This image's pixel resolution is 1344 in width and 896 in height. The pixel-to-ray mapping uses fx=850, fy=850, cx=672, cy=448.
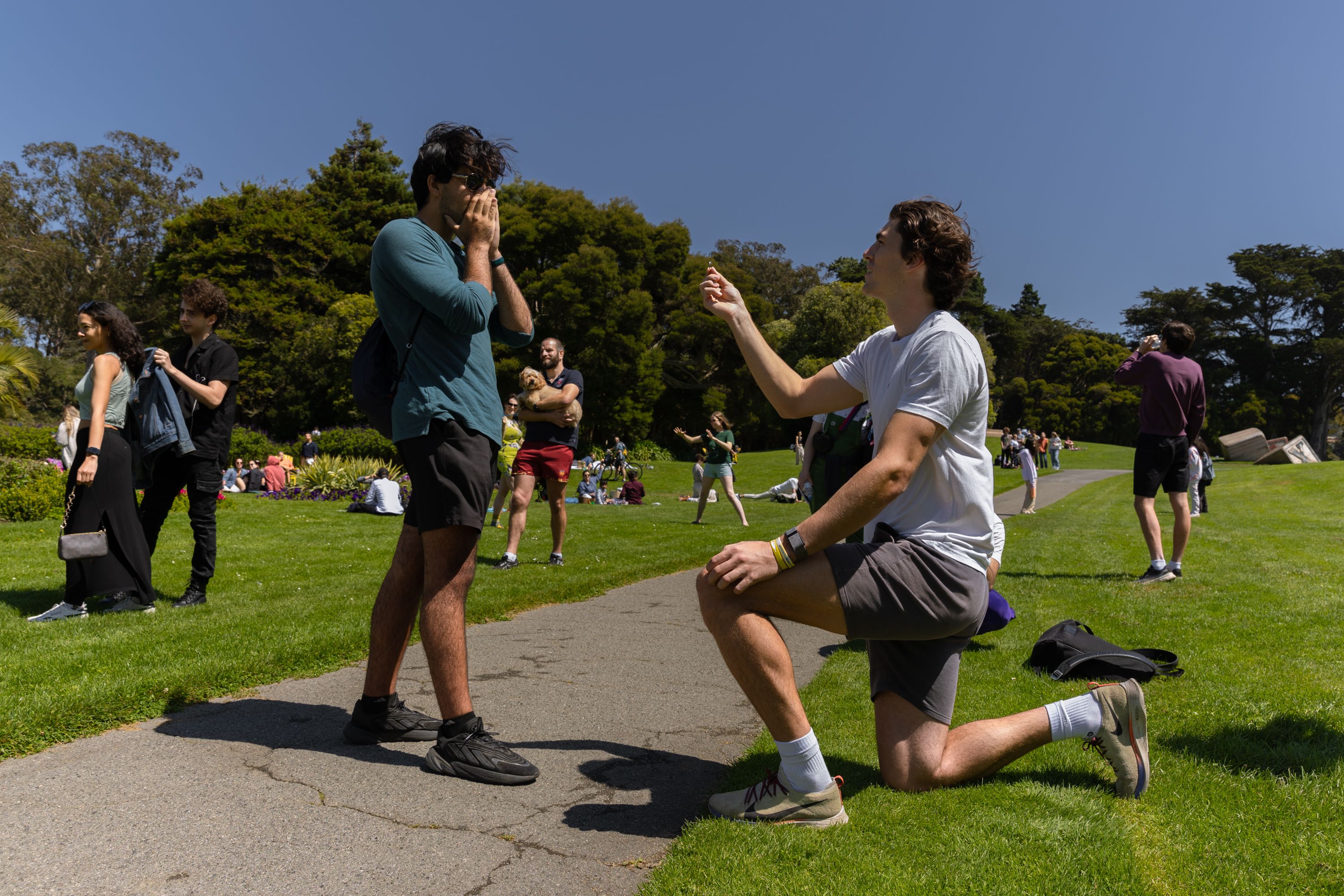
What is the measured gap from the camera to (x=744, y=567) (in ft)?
7.52

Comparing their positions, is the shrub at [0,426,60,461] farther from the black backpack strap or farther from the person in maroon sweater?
the black backpack strap

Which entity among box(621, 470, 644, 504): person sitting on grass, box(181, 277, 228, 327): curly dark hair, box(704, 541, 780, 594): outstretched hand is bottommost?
box(621, 470, 644, 504): person sitting on grass

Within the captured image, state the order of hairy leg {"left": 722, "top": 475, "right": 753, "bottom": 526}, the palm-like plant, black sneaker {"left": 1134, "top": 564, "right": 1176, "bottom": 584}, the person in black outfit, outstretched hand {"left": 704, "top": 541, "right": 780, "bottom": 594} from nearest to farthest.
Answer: outstretched hand {"left": 704, "top": 541, "right": 780, "bottom": 594} < the person in black outfit < black sneaker {"left": 1134, "top": 564, "right": 1176, "bottom": 584} < hairy leg {"left": 722, "top": 475, "right": 753, "bottom": 526} < the palm-like plant

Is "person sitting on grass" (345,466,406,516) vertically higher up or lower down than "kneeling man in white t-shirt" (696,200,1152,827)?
lower down

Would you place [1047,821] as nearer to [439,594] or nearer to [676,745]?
[676,745]

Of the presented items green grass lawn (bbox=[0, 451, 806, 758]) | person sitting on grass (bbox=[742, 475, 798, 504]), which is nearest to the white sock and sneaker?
green grass lawn (bbox=[0, 451, 806, 758])

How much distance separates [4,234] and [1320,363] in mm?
78018

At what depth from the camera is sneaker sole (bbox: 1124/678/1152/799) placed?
259cm

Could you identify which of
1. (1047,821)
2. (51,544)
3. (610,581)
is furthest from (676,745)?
(51,544)

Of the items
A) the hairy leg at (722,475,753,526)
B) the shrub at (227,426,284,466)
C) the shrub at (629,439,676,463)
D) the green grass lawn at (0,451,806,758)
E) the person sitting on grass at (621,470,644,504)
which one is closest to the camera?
the green grass lawn at (0,451,806,758)

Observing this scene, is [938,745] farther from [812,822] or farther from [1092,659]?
[1092,659]

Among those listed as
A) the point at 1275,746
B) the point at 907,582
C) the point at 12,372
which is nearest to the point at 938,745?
the point at 907,582

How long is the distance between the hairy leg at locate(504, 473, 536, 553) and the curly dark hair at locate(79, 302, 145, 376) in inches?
113

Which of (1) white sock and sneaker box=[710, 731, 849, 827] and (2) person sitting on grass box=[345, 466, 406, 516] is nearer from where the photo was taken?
(1) white sock and sneaker box=[710, 731, 849, 827]
